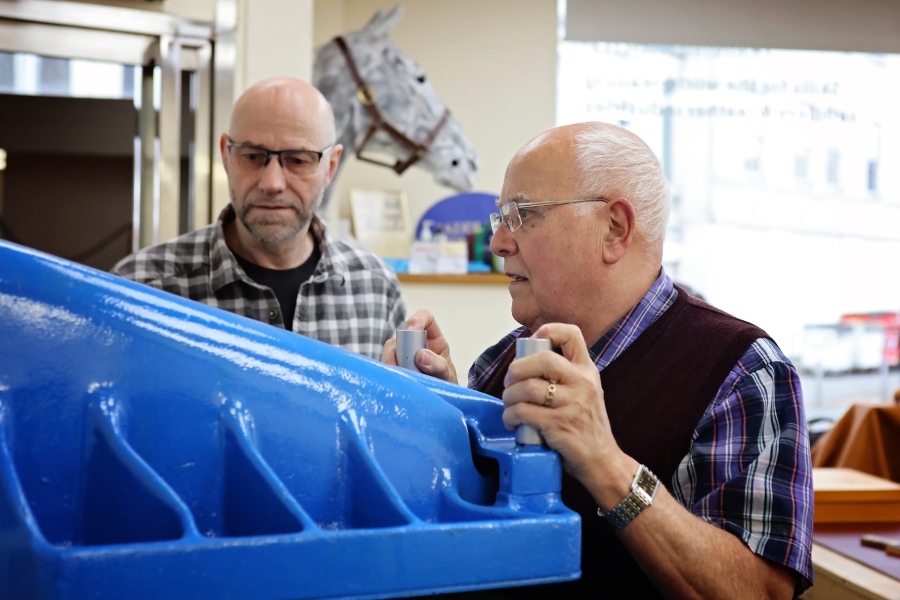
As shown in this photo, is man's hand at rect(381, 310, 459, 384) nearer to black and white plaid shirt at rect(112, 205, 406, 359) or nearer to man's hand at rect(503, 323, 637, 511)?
man's hand at rect(503, 323, 637, 511)

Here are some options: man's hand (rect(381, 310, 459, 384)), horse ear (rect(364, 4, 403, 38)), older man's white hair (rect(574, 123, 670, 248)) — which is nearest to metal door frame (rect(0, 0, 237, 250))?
horse ear (rect(364, 4, 403, 38))

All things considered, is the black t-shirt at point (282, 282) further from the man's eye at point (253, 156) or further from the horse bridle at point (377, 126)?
the horse bridle at point (377, 126)

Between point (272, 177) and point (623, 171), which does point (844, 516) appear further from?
point (272, 177)

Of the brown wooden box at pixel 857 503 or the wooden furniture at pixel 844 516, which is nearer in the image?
the wooden furniture at pixel 844 516

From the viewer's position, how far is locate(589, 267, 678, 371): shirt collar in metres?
1.38

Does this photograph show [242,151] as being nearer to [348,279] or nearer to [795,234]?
[348,279]

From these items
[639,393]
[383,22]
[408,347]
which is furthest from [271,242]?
[383,22]

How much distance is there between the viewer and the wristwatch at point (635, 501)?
104 centimetres

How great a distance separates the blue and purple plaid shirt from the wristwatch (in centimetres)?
16

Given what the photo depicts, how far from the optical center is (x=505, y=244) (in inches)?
57.0

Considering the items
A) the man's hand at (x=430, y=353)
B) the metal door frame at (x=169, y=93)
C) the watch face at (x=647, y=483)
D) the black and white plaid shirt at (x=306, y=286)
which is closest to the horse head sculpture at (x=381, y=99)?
the metal door frame at (x=169, y=93)

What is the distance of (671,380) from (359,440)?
2.18ft

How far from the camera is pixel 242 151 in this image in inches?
83.8

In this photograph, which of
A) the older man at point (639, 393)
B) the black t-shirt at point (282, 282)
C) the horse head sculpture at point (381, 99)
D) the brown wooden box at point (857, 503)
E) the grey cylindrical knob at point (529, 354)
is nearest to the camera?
the grey cylindrical knob at point (529, 354)
